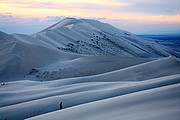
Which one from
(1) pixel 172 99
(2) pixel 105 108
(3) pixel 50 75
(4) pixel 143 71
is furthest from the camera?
(3) pixel 50 75

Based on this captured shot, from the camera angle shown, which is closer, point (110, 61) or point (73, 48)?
point (110, 61)

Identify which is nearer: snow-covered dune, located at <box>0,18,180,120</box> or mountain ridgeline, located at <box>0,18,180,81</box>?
snow-covered dune, located at <box>0,18,180,120</box>

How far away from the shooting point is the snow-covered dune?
472cm

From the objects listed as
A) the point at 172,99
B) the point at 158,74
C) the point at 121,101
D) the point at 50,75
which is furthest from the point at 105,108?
the point at 50,75

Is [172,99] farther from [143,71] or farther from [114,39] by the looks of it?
[114,39]

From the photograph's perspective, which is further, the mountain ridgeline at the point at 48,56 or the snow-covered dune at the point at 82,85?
the mountain ridgeline at the point at 48,56

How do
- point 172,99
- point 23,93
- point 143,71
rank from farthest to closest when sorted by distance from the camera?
1. point 143,71
2. point 23,93
3. point 172,99

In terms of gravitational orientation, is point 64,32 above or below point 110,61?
above

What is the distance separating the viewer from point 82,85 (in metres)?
9.60

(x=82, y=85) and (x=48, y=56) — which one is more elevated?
(x=48, y=56)

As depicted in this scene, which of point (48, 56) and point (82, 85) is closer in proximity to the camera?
point (82, 85)

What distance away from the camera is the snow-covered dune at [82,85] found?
472cm

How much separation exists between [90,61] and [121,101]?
12.6m

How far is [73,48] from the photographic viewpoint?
2892cm
